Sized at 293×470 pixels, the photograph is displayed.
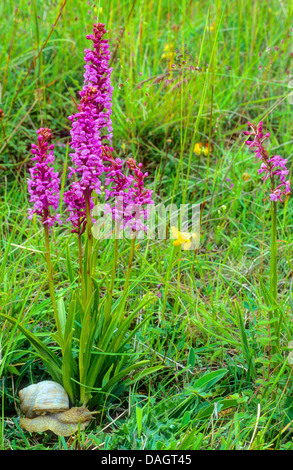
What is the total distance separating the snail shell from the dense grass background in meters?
0.10

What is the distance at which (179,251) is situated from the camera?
8.07 feet

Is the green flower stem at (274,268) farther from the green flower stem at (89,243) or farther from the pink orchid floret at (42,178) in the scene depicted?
the pink orchid floret at (42,178)

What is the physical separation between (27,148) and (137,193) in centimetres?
183

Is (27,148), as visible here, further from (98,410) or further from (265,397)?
(265,397)

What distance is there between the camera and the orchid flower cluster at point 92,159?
1656 millimetres

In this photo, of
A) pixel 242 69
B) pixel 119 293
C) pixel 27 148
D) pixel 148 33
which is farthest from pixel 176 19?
pixel 119 293

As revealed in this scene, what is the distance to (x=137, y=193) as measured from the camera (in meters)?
1.77

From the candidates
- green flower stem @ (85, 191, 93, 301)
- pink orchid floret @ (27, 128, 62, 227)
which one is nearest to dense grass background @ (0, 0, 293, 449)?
green flower stem @ (85, 191, 93, 301)

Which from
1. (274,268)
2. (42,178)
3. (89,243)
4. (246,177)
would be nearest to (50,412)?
(89,243)

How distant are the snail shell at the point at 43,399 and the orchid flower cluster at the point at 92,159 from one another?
0.63 meters

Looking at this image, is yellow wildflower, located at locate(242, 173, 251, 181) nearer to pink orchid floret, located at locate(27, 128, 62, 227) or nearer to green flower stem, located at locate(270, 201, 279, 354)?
green flower stem, located at locate(270, 201, 279, 354)

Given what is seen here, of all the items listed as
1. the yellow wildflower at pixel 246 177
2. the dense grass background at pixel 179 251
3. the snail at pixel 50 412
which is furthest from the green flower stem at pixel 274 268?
the yellow wildflower at pixel 246 177

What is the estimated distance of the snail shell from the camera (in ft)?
6.30

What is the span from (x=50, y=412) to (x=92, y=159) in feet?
3.13
